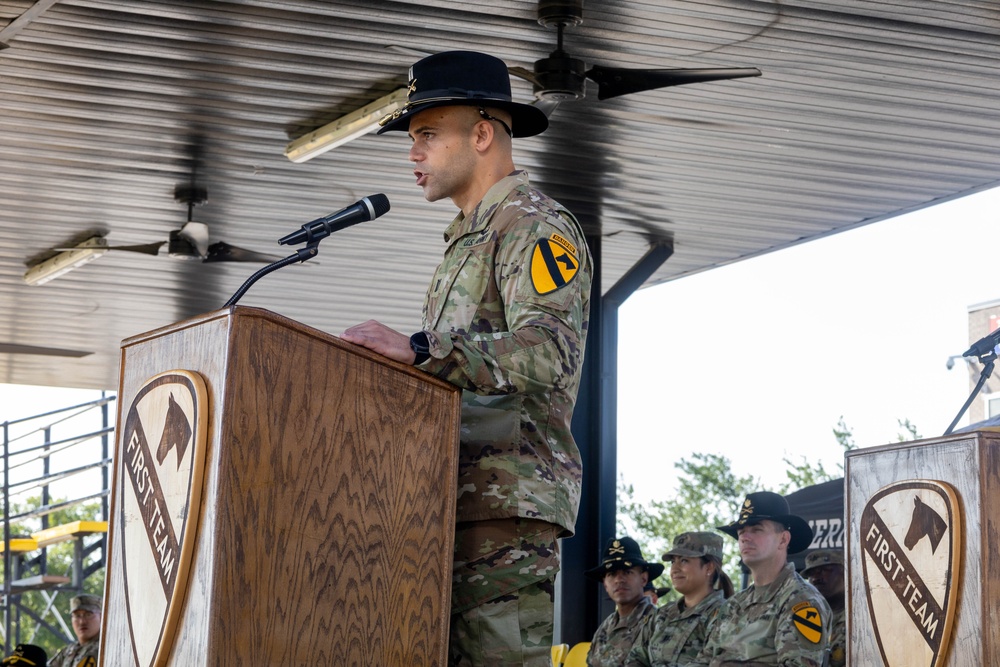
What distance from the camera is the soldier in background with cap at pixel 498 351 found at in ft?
7.43

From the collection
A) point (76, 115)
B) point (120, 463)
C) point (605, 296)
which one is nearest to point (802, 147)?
point (605, 296)

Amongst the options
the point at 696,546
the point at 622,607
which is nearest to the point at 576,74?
the point at 696,546

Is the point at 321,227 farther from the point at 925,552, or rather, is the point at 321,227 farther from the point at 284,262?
the point at 925,552

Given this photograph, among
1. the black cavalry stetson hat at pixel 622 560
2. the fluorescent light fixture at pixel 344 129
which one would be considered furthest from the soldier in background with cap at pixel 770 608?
the fluorescent light fixture at pixel 344 129

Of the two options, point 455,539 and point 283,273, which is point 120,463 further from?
point 283,273

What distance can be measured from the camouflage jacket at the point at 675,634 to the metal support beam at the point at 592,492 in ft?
4.24

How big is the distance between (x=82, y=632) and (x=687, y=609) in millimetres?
5543

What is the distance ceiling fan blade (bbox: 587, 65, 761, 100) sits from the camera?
6074 millimetres

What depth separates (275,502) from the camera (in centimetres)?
201

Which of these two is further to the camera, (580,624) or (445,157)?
(580,624)

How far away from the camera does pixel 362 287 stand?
11516mm

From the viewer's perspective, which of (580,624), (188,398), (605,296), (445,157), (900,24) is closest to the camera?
(188,398)

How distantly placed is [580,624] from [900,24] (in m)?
4.60

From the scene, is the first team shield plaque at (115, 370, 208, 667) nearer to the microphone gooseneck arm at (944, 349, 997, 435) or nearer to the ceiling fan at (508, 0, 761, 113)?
the microphone gooseneck arm at (944, 349, 997, 435)
